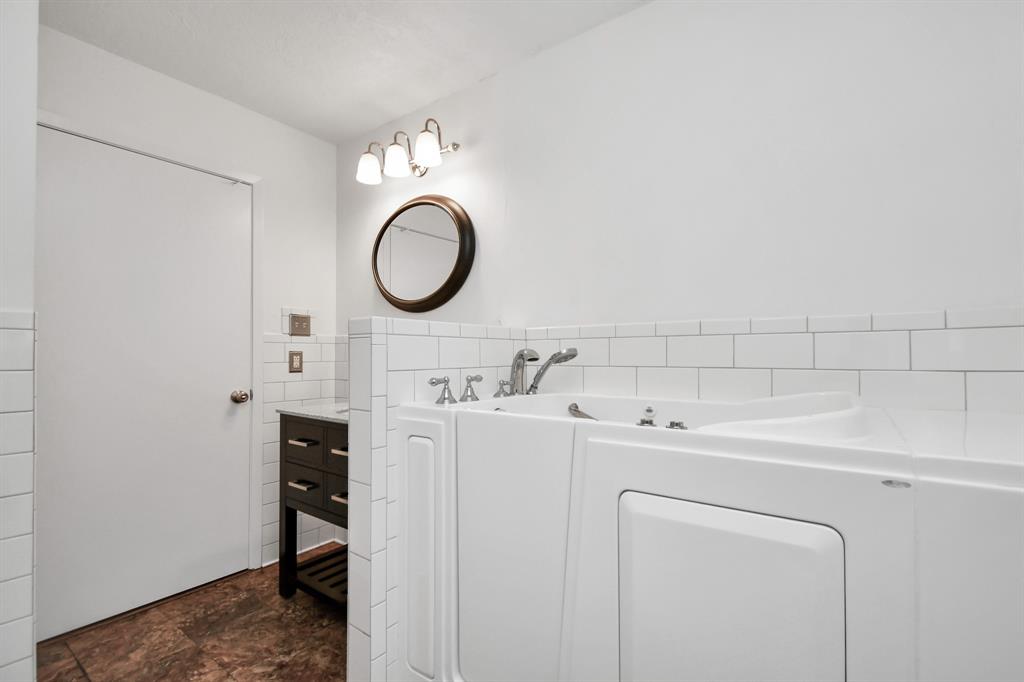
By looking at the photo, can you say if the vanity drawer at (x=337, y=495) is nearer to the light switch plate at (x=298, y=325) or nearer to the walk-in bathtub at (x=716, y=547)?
the walk-in bathtub at (x=716, y=547)

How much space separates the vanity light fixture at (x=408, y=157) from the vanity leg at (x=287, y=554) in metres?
1.65

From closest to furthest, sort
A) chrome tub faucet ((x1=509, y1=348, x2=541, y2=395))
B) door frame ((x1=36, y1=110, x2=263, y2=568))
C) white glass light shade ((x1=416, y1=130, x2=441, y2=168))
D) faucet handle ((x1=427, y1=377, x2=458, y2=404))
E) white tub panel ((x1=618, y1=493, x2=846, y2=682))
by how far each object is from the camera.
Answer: white tub panel ((x1=618, y1=493, x2=846, y2=682)) → faucet handle ((x1=427, y1=377, x2=458, y2=404)) → chrome tub faucet ((x1=509, y1=348, x2=541, y2=395)) → white glass light shade ((x1=416, y1=130, x2=441, y2=168)) → door frame ((x1=36, y1=110, x2=263, y2=568))

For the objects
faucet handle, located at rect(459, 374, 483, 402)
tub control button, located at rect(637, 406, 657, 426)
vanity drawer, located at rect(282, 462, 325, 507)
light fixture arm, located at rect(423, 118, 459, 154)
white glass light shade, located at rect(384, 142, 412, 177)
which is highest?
light fixture arm, located at rect(423, 118, 459, 154)

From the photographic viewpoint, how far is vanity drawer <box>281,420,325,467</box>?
1.89 meters

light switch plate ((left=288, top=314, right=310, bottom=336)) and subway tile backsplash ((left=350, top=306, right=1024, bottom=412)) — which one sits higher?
light switch plate ((left=288, top=314, right=310, bottom=336))

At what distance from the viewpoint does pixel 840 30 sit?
1362 millimetres

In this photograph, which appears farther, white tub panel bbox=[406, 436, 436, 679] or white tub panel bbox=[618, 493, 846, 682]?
white tub panel bbox=[406, 436, 436, 679]

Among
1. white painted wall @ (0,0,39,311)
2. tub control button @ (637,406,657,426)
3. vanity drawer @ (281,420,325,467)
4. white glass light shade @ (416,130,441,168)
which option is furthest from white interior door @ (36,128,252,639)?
tub control button @ (637,406,657,426)

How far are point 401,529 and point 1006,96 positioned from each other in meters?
1.95

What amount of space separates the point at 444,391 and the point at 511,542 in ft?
1.63

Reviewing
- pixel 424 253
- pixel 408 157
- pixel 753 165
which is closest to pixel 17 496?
pixel 424 253

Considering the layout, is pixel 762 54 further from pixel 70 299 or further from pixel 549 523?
pixel 70 299

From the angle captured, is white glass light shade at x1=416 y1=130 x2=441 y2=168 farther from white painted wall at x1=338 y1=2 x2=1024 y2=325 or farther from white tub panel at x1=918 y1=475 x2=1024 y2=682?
white tub panel at x1=918 y1=475 x2=1024 y2=682

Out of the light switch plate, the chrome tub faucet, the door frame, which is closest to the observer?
the chrome tub faucet
